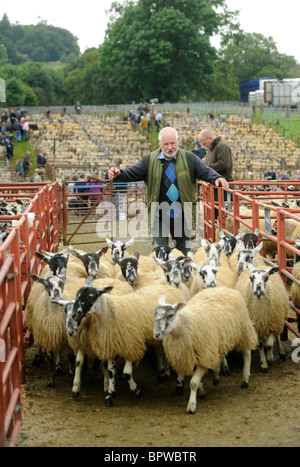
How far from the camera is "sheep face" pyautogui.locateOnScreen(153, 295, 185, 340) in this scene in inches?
191

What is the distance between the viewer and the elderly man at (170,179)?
7055 millimetres

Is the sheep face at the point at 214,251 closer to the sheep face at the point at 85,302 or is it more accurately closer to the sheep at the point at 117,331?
the sheep at the point at 117,331

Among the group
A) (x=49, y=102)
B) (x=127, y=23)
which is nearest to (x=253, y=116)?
(x=127, y=23)

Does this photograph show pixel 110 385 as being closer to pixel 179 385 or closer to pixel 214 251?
pixel 179 385

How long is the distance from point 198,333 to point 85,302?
0.94 m

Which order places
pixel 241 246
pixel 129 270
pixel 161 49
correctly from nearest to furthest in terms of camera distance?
pixel 129 270 < pixel 241 246 < pixel 161 49

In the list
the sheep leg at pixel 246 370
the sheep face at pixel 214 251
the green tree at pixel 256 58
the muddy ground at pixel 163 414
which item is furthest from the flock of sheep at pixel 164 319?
the green tree at pixel 256 58

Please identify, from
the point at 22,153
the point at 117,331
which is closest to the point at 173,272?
the point at 117,331

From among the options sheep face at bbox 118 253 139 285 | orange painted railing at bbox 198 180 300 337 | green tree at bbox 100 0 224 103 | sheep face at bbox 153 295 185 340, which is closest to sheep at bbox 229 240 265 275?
orange painted railing at bbox 198 180 300 337

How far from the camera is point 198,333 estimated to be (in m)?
5.17

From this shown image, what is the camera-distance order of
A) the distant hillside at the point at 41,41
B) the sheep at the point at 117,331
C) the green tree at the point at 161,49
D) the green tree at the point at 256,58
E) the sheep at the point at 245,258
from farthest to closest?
1. the distant hillside at the point at 41,41
2. the green tree at the point at 256,58
3. the green tree at the point at 161,49
4. the sheep at the point at 245,258
5. the sheep at the point at 117,331

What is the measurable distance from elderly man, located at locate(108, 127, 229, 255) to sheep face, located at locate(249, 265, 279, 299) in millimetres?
1335

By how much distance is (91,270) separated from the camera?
6.90 metres

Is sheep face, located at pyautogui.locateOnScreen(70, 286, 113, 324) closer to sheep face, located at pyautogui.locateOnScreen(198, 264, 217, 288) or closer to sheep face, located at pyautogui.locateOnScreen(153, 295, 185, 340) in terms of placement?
sheep face, located at pyautogui.locateOnScreen(153, 295, 185, 340)
